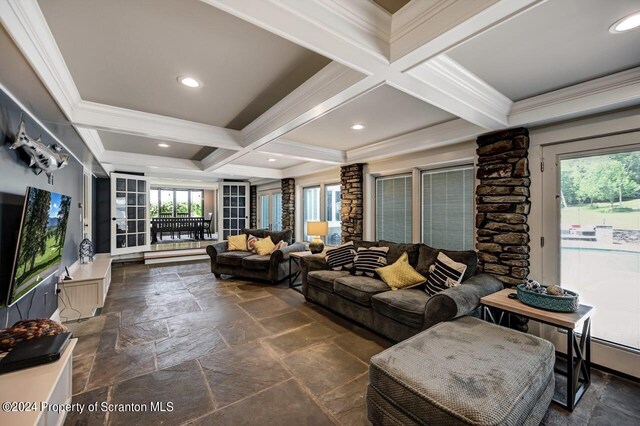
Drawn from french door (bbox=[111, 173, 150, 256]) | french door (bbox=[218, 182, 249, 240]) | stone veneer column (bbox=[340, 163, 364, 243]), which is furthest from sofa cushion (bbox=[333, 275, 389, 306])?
french door (bbox=[111, 173, 150, 256])

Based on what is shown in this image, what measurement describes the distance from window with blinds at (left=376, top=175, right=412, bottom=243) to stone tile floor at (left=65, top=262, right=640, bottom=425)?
5.58ft

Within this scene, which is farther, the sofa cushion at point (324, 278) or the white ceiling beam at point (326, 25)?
the sofa cushion at point (324, 278)

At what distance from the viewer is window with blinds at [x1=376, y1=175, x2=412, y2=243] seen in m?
4.06

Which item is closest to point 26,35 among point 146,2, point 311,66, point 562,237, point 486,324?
point 146,2

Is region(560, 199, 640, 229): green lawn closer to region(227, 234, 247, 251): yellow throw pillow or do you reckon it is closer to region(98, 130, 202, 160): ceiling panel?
region(98, 130, 202, 160): ceiling panel

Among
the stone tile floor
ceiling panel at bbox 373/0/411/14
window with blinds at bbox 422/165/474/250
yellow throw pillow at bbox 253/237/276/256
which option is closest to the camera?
ceiling panel at bbox 373/0/411/14

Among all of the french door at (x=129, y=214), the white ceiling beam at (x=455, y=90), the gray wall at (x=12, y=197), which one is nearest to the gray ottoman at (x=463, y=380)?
the white ceiling beam at (x=455, y=90)

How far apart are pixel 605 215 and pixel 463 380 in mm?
2166

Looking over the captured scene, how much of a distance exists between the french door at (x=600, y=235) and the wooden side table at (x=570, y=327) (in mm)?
304

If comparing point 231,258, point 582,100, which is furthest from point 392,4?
point 231,258

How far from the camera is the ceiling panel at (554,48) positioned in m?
1.35

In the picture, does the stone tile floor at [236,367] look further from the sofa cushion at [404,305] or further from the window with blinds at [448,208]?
the window with blinds at [448,208]

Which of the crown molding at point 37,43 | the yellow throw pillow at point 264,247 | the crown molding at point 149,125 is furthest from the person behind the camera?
the yellow throw pillow at point 264,247

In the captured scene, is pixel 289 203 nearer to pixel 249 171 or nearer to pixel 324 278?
pixel 249 171
